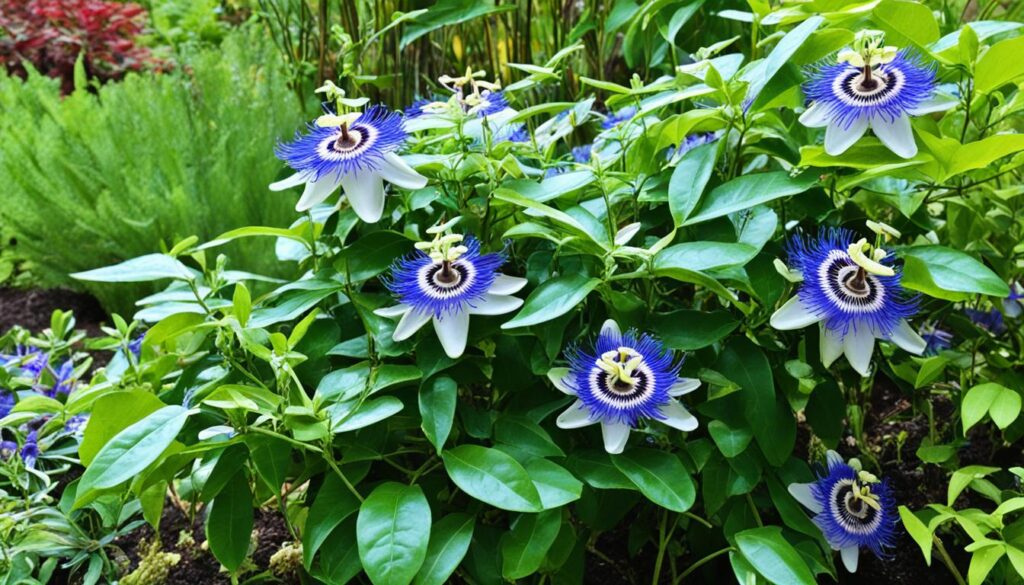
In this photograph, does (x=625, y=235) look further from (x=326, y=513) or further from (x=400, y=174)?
(x=326, y=513)

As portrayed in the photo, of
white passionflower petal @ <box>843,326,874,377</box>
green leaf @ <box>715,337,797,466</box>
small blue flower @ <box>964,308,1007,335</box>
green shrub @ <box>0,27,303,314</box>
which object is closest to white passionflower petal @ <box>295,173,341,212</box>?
green leaf @ <box>715,337,797,466</box>

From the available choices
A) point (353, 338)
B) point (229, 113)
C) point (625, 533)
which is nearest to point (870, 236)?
point (625, 533)

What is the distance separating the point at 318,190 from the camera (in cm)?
105

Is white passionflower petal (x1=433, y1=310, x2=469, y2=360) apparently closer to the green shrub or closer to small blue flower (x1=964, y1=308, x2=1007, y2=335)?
small blue flower (x1=964, y1=308, x2=1007, y2=335)

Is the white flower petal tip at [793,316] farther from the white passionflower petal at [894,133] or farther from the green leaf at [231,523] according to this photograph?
the green leaf at [231,523]

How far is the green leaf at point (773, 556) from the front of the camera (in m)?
0.96

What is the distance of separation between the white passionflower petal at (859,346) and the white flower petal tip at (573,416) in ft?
0.93

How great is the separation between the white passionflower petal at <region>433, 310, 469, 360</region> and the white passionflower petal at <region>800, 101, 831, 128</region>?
0.41m

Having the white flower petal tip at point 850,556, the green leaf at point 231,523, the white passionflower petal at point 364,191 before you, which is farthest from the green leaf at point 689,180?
the green leaf at point 231,523

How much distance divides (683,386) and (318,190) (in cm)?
44

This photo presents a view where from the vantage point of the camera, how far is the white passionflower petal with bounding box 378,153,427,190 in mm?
1022

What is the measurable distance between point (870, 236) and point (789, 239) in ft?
0.33

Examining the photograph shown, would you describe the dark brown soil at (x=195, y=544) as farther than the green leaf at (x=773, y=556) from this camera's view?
Yes

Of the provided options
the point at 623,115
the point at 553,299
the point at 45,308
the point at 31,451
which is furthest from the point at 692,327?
the point at 45,308
